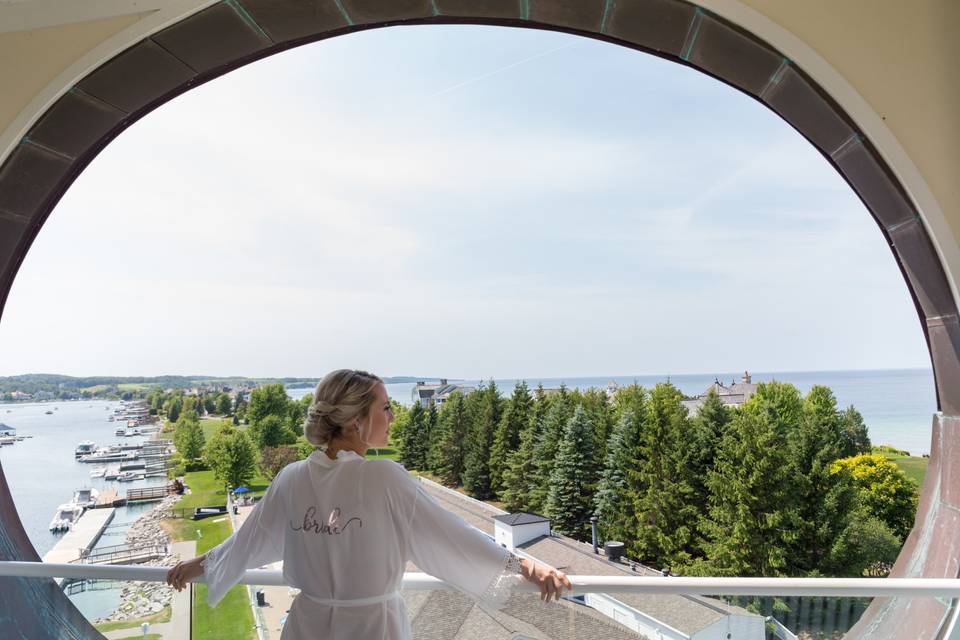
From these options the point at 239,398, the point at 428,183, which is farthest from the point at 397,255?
the point at 239,398

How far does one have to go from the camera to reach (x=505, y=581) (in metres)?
1.20

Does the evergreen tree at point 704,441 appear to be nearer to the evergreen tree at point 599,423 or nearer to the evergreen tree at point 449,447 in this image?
the evergreen tree at point 599,423

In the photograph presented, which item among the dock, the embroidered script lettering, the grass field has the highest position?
the embroidered script lettering

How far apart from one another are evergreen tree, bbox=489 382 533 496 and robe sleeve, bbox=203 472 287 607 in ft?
101

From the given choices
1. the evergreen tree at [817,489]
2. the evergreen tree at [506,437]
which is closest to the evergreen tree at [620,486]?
the evergreen tree at [506,437]

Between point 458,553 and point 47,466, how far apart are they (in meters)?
12.9

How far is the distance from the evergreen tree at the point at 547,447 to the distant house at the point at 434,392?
239 inches

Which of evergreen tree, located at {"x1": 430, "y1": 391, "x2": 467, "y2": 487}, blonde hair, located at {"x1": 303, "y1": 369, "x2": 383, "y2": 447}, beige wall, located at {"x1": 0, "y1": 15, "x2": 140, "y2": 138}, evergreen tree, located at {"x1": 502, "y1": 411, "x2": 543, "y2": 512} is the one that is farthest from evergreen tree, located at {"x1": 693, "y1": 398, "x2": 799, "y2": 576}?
beige wall, located at {"x1": 0, "y1": 15, "x2": 140, "y2": 138}

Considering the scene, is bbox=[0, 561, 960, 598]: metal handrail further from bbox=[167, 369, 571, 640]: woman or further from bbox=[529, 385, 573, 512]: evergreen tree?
bbox=[529, 385, 573, 512]: evergreen tree

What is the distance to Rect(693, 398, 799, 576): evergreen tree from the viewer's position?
23.0m

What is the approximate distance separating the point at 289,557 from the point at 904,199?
1713mm

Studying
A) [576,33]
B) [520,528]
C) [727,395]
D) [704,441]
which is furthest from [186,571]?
[727,395]

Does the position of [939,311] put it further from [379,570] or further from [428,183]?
[428,183]

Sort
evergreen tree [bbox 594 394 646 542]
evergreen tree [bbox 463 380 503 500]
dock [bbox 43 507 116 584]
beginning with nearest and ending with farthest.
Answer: dock [bbox 43 507 116 584], evergreen tree [bbox 594 394 646 542], evergreen tree [bbox 463 380 503 500]
